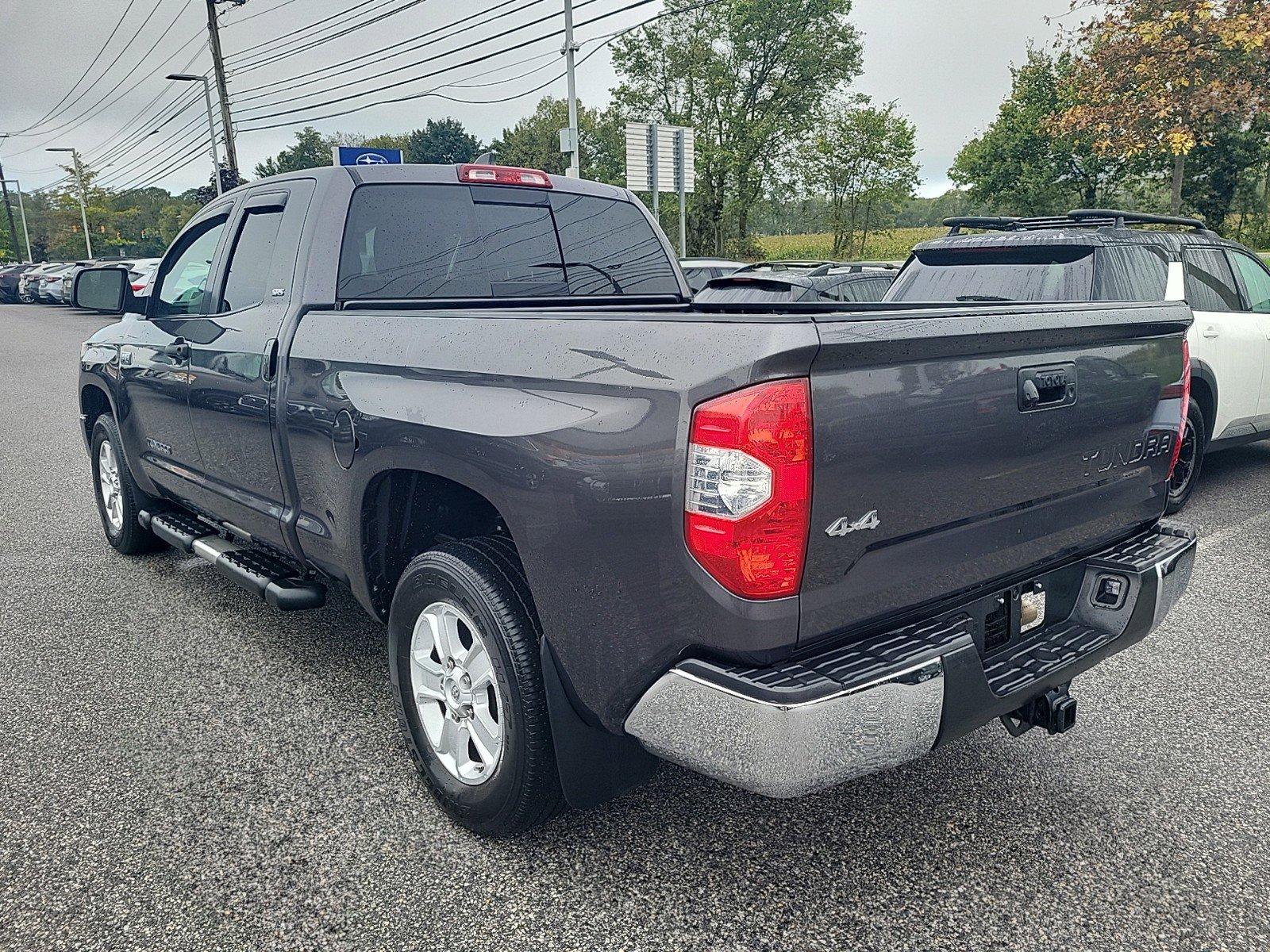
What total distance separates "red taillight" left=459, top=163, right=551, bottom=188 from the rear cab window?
0.09 feet

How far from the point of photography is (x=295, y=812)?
9.44 ft

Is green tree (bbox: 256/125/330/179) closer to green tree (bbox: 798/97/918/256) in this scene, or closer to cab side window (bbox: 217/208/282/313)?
green tree (bbox: 798/97/918/256)

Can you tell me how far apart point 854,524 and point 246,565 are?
2.84 meters

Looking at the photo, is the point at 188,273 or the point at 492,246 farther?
the point at 188,273

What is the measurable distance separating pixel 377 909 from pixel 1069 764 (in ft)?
7.24

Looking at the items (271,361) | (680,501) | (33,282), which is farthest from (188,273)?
(33,282)

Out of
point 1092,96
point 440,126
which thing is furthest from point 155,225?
point 1092,96

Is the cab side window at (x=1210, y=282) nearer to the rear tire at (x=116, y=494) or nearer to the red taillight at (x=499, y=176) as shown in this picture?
the red taillight at (x=499, y=176)

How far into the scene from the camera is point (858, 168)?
41.2 m

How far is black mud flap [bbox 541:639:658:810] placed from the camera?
7.80 feet

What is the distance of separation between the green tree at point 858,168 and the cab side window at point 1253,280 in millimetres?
36014

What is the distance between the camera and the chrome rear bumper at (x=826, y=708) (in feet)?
6.37

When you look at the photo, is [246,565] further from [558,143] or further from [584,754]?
[558,143]

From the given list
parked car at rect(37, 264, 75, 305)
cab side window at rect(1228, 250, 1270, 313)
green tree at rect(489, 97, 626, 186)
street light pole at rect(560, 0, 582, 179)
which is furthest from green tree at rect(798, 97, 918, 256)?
cab side window at rect(1228, 250, 1270, 313)
